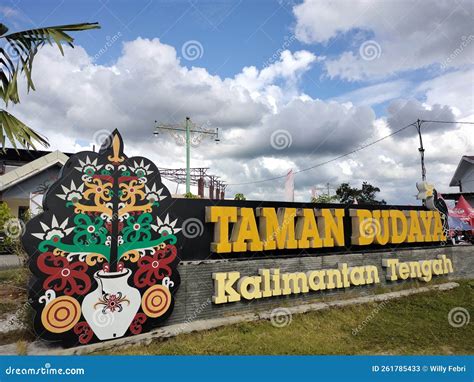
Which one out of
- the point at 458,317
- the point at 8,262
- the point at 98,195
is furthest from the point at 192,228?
the point at 8,262

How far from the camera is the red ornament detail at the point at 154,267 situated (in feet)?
18.8

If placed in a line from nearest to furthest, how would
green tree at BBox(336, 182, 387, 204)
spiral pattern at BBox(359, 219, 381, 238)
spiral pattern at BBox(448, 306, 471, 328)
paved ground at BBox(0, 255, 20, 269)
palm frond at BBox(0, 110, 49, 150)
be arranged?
1. palm frond at BBox(0, 110, 49, 150)
2. spiral pattern at BBox(448, 306, 471, 328)
3. spiral pattern at BBox(359, 219, 381, 238)
4. paved ground at BBox(0, 255, 20, 269)
5. green tree at BBox(336, 182, 387, 204)

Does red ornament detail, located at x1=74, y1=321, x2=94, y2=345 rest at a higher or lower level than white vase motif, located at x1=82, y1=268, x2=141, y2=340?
lower

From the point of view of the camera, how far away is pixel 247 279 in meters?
6.88

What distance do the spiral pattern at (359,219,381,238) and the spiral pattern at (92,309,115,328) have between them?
6.54m

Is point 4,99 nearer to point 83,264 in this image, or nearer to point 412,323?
point 83,264

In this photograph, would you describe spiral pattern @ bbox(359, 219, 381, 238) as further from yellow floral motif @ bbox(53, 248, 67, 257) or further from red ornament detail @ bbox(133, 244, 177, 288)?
yellow floral motif @ bbox(53, 248, 67, 257)

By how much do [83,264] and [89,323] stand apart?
0.93 m

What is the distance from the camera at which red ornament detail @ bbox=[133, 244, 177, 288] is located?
5.73 metres

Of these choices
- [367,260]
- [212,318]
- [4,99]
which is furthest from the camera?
[367,260]

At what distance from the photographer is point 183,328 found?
232 inches

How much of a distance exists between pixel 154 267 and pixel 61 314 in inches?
61.6

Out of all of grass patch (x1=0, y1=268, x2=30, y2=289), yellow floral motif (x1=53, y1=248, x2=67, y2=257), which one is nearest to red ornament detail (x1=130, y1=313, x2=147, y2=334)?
yellow floral motif (x1=53, y1=248, x2=67, y2=257)

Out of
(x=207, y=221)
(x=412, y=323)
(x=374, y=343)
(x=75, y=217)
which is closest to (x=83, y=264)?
(x=75, y=217)
